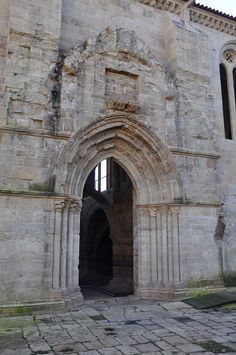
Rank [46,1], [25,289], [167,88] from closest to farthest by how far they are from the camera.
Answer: [25,289]
[46,1]
[167,88]

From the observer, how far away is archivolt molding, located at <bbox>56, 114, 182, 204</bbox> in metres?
6.89

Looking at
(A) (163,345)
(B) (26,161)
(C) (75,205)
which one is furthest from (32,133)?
(A) (163,345)

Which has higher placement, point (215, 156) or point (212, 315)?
point (215, 156)

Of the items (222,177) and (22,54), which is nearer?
(22,54)

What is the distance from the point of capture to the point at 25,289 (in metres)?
5.91

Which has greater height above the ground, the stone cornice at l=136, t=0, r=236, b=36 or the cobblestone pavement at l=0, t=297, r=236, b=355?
the stone cornice at l=136, t=0, r=236, b=36

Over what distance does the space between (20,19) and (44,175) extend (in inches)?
127

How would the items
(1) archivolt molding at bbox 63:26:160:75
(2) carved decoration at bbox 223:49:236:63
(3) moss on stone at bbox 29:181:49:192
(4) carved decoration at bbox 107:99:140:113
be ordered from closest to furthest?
1. (3) moss on stone at bbox 29:181:49:192
2. (1) archivolt molding at bbox 63:26:160:75
3. (4) carved decoration at bbox 107:99:140:113
4. (2) carved decoration at bbox 223:49:236:63

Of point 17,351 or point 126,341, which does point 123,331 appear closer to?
point 126,341

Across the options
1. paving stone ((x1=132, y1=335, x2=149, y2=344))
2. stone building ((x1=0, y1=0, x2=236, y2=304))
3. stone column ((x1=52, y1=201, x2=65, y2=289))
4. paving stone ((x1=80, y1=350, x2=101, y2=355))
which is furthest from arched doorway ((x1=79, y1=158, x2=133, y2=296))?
paving stone ((x1=80, y1=350, x2=101, y2=355))

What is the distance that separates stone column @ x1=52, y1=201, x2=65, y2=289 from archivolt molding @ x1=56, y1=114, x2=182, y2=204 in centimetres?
40

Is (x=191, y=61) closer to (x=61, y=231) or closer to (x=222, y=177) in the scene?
(x=222, y=177)

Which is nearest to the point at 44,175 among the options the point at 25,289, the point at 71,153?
the point at 71,153

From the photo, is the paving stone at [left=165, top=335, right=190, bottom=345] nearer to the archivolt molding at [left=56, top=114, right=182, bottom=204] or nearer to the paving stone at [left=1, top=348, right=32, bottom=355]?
the paving stone at [left=1, top=348, right=32, bottom=355]
